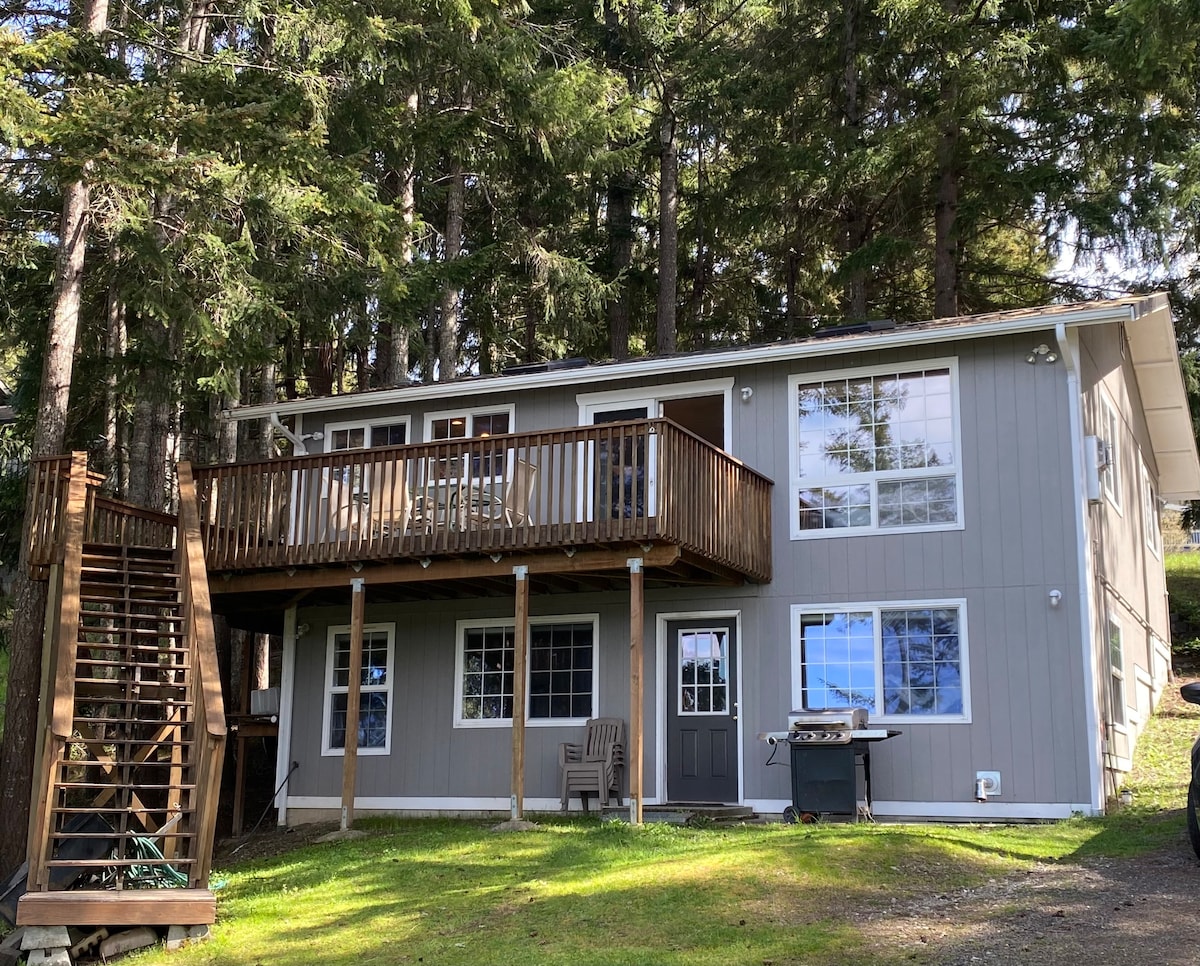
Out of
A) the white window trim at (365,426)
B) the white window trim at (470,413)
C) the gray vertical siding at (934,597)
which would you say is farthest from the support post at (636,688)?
the white window trim at (365,426)

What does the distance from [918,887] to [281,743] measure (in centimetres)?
984

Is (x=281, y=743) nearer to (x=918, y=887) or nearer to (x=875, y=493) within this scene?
(x=875, y=493)

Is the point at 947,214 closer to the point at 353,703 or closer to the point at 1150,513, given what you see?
the point at 1150,513

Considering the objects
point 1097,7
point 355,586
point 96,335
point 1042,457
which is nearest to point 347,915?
point 355,586

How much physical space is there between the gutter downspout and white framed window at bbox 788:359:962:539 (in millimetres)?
1185

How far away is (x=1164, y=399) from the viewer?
19578mm

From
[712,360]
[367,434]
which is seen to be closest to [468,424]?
[367,434]

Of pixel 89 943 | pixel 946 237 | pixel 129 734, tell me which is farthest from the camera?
pixel 946 237

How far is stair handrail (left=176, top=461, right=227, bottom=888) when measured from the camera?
31.8ft

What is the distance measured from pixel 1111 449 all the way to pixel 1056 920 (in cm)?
924

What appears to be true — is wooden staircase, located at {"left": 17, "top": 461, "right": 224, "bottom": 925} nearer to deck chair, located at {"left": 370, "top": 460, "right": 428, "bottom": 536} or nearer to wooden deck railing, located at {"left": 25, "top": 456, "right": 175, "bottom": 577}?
wooden deck railing, located at {"left": 25, "top": 456, "right": 175, "bottom": 577}

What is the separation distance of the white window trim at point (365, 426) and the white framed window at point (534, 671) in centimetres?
275

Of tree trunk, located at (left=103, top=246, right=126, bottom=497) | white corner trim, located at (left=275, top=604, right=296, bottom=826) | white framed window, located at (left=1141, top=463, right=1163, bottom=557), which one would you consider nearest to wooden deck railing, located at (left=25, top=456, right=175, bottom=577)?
tree trunk, located at (left=103, top=246, right=126, bottom=497)

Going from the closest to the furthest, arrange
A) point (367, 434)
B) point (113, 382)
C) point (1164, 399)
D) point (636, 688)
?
point (636, 688) < point (367, 434) < point (113, 382) < point (1164, 399)
